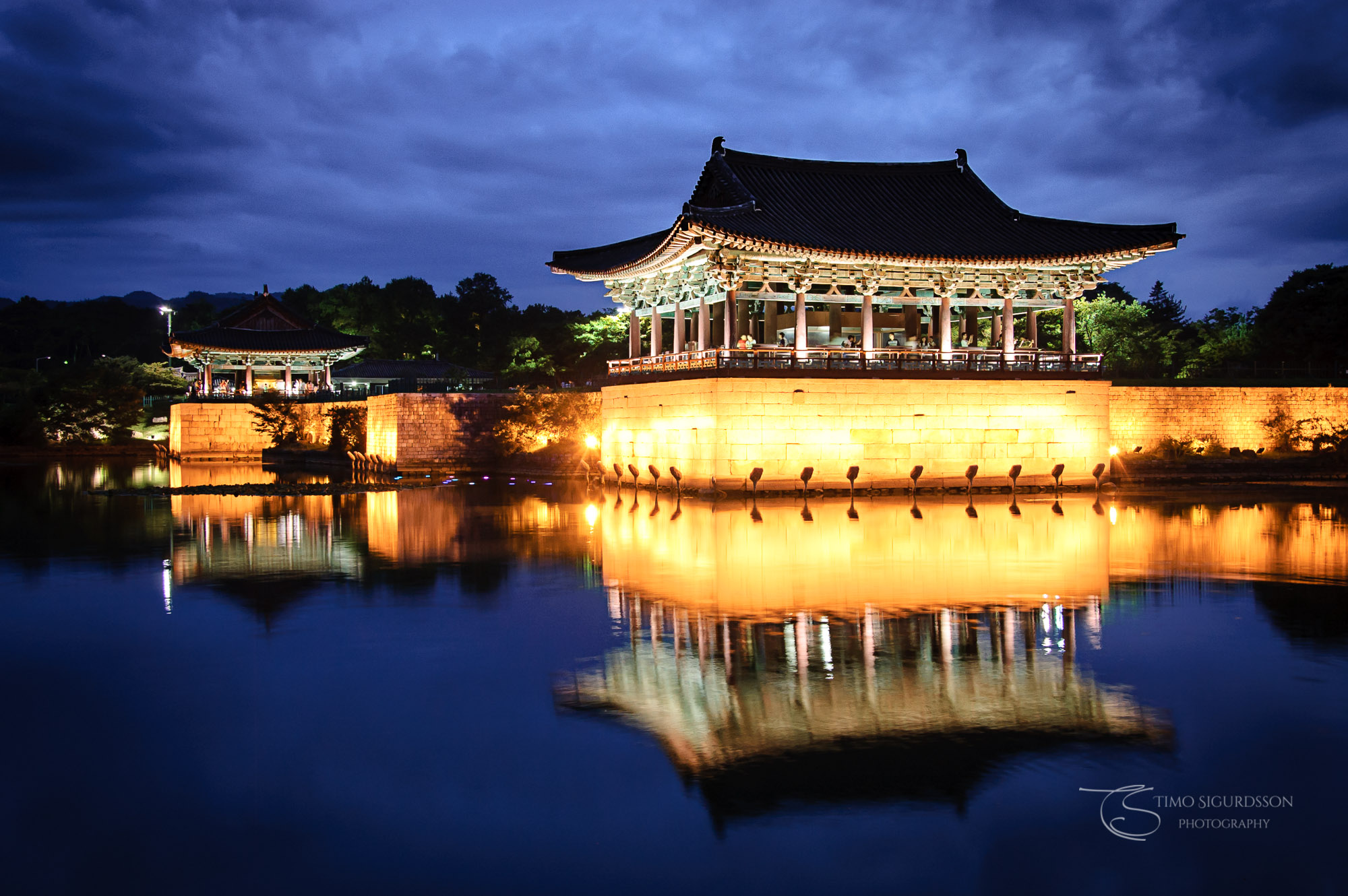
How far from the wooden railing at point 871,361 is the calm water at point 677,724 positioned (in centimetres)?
1190

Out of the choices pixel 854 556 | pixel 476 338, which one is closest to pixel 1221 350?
pixel 854 556

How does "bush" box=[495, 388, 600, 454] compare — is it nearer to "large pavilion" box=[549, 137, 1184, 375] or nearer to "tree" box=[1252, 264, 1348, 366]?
"large pavilion" box=[549, 137, 1184, 375]

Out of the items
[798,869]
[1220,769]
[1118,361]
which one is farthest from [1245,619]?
[1118,361]

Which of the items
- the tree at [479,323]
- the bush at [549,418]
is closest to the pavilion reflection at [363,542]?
the bush at [549,418]

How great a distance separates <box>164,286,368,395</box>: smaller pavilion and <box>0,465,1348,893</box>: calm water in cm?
4378

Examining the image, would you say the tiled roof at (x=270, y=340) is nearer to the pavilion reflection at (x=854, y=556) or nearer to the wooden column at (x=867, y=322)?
the wooden column at (x=867, y=322)

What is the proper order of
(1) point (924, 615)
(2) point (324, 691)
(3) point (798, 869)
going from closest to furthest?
(3) point (798, 869)
(2) point (324, 691)
(1) point (924, 615)

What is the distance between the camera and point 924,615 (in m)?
11.2

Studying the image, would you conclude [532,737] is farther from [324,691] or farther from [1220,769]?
[1220,769]

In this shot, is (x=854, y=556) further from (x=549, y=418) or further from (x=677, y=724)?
(x=549, y=418)

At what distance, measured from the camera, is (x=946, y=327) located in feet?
98.6

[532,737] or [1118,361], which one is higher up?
[1118,361]

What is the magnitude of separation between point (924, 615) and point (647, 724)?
4648 millimetres

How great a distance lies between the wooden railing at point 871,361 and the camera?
89.1 feet
